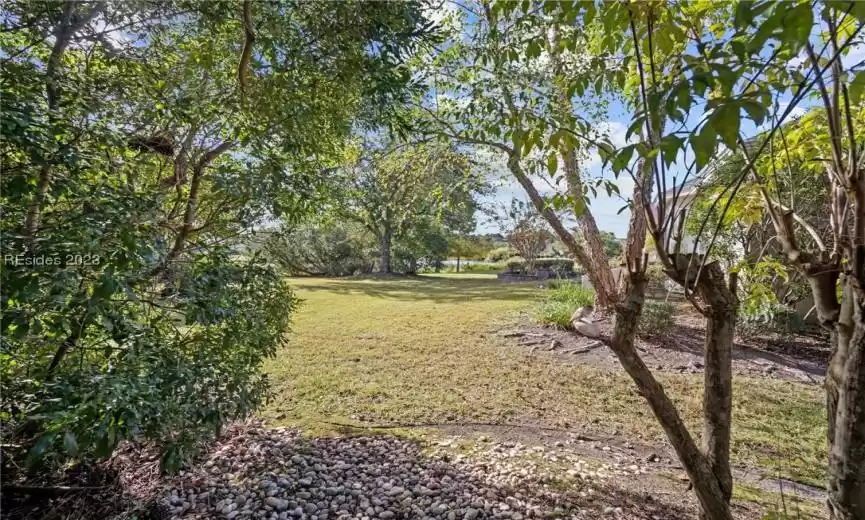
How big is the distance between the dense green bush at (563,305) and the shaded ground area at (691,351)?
17 centimetres

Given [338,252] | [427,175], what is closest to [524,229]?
[338,252]

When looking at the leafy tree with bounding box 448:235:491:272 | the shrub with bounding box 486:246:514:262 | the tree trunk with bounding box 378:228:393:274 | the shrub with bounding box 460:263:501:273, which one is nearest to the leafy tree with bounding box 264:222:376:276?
the tree trunk with bounding box 378:228:393:274

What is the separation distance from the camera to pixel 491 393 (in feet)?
13.6

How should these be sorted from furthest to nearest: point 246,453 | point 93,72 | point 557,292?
point 557,292
point 246,453
point 93,72

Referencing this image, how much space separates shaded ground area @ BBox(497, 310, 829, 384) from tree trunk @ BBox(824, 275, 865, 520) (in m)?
3.82

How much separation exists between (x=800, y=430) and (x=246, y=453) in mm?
4302

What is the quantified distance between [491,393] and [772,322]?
475 cm

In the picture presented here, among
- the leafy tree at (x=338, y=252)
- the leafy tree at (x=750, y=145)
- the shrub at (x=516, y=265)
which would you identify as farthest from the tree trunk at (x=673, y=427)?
the leafy tree at (x=338, y=252)

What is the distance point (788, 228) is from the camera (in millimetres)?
1756

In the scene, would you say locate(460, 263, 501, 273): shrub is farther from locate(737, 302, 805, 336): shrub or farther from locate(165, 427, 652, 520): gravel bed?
locate(165, 427, 652, 520): gravel bed

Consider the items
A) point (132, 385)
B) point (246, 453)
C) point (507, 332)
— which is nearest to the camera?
point (132, 385)

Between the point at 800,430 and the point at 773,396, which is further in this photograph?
the point at 773,396

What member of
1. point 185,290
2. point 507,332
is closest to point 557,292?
point 507,332

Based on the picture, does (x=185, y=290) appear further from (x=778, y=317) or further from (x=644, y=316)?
(x=778, y=317)
